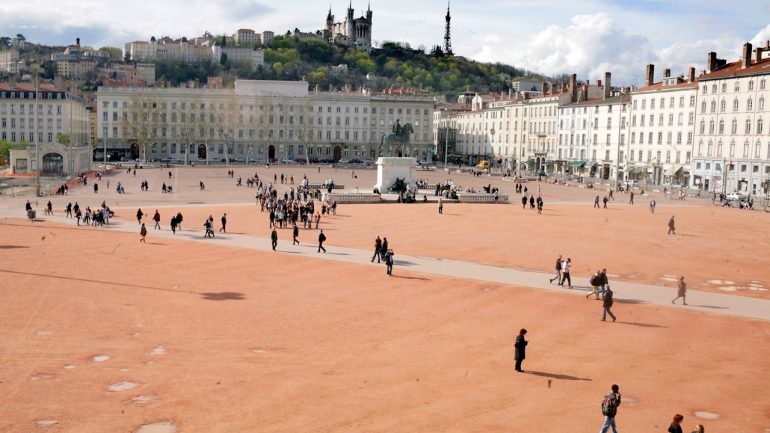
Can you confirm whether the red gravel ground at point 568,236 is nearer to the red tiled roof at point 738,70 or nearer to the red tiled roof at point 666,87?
the red tiled roof at point 738,70

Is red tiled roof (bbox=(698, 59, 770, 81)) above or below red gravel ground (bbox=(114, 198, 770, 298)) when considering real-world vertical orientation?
above

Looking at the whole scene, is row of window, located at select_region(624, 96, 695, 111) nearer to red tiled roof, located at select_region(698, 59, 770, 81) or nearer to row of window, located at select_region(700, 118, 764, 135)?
red tiled roof, located at select_region(698, 59, 770, 81)

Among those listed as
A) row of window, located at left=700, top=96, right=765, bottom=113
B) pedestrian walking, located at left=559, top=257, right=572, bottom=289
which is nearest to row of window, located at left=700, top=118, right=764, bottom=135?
row of window, located at left=700, top=96, right=765, bottom=113

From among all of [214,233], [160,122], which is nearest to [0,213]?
[214,233]

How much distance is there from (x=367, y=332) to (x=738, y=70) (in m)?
73.6

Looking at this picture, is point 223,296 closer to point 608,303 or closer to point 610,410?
point 608,303

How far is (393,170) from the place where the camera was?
65.4 m

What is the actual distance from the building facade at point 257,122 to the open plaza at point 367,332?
296 ft

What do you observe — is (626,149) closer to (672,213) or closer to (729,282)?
(672,213)

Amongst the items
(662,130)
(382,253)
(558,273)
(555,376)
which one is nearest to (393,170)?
(382,253)

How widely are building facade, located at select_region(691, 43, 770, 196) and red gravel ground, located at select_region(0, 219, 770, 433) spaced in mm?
49141

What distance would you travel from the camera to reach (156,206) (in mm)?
52375

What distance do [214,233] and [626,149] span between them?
7308 cm

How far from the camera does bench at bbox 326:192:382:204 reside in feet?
191
